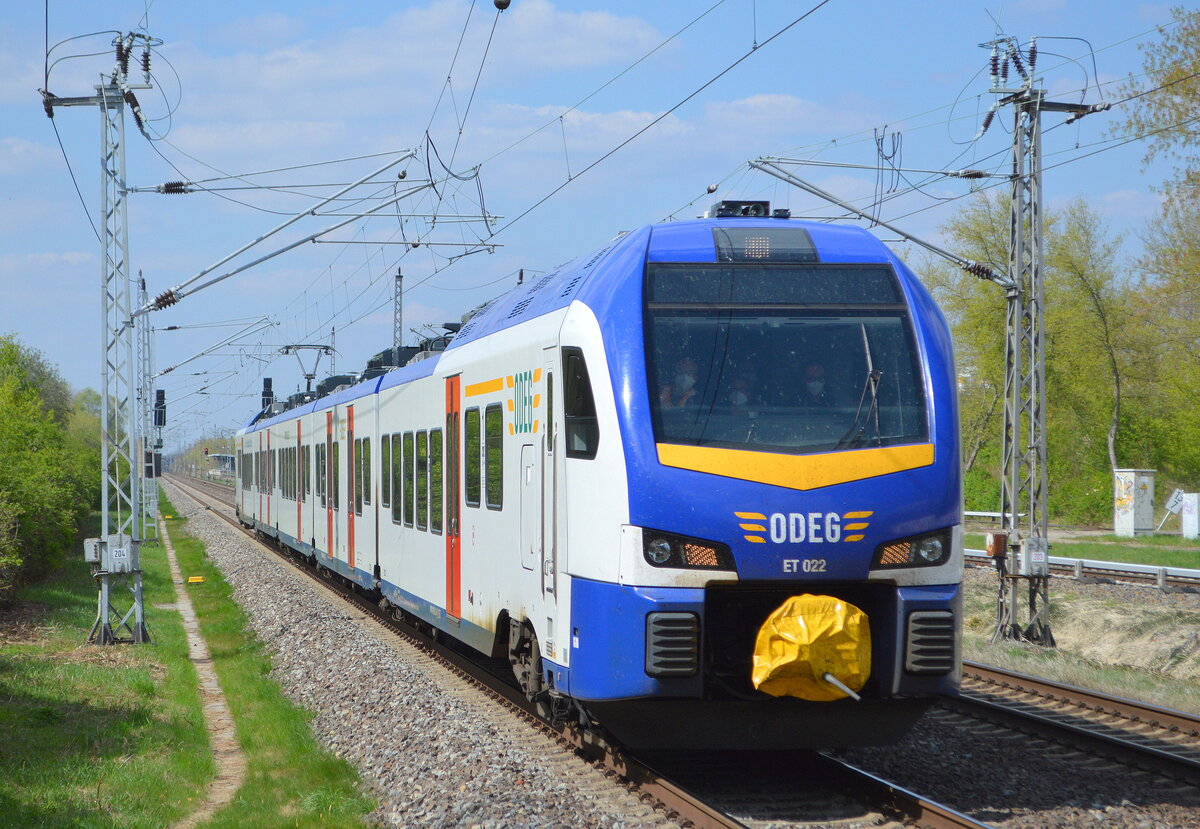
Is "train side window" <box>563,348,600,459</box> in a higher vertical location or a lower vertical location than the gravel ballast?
higher

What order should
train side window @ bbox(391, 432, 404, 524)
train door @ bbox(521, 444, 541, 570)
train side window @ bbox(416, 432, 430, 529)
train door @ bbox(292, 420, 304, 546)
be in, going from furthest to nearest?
train door @ bbox(292, 420, 304, 546) < train side window @ bbox(391, 432, 404, 524) < train side window @ bbox(416, 432, 430, 529) < train door @ bbox(521, 444, 541, 570)

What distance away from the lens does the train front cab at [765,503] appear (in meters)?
7.04

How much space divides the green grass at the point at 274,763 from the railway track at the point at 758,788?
1656mm

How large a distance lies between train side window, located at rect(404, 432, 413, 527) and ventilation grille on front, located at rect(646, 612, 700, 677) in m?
7.53

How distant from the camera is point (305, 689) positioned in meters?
12.7

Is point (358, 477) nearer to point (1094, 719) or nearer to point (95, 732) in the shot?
point (95, 732)

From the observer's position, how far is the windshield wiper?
732 cm

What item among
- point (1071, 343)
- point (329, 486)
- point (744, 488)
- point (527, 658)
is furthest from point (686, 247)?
point (1071, 343)

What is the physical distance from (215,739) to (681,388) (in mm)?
6234

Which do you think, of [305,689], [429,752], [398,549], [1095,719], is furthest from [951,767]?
[398,549]

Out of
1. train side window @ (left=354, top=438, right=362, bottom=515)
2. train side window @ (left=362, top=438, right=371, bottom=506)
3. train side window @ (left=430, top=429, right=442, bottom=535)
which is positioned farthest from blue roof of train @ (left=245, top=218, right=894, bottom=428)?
train side window @ (left=354, top=438, right=362, bottom=515)

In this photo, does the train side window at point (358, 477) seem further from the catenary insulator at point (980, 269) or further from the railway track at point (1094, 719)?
the railway track at point (1094, 719)

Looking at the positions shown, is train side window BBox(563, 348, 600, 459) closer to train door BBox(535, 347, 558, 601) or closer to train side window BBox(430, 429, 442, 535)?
train door BBox(535, 347, 558, 601)

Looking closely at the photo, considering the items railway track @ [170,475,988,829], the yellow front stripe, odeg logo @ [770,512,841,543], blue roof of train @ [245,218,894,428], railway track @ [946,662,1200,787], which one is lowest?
railway track @ [946,662,1200,787]
